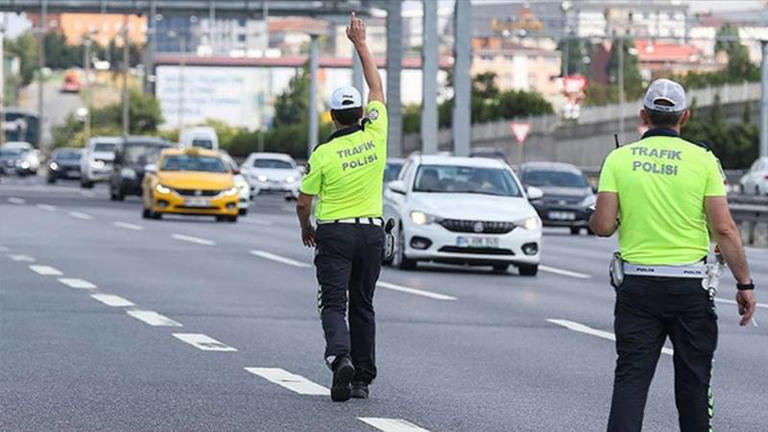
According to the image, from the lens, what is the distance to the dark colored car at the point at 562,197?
1778 inches

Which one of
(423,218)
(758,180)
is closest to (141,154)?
(758,180)

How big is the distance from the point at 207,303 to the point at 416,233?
748 centimetres

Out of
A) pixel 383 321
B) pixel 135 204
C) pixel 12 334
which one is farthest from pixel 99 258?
pixel 135 204

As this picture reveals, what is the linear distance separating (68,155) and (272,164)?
2324cm

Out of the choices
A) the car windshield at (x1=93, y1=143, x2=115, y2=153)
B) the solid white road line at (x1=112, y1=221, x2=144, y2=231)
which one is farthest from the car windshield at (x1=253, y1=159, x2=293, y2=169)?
the solid white road line at (x1=112, y1=221, x2=144, y2=231)

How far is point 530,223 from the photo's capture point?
2800cm

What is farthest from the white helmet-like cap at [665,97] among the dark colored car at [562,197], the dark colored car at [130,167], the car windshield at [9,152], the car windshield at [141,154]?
the car windshield at [9,152]

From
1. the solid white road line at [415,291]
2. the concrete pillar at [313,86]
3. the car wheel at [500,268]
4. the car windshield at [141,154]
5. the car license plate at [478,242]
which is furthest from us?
the concrete pillar at [313,86]

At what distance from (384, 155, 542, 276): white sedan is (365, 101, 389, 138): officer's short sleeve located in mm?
15064

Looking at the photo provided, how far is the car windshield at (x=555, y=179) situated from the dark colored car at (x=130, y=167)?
14.6 metres

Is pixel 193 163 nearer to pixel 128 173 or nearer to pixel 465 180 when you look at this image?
pixel 128 173

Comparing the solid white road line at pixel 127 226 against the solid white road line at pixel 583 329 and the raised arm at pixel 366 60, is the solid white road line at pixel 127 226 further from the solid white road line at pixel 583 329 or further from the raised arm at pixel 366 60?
the raised arm at pixel 366 60

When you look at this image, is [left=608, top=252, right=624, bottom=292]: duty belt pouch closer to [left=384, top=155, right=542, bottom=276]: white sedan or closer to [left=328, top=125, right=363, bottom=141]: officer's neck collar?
[left=328, top=125, right=363, bottom=141]: officer's neck collar

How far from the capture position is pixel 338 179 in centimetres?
1266
